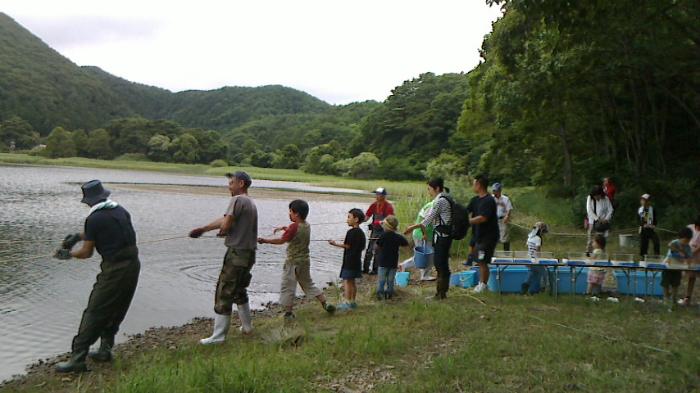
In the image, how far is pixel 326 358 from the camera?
18.2 feet

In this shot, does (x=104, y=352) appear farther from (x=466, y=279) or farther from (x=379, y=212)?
(x=379, y=212)

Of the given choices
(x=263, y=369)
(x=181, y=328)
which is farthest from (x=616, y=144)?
(x=263, y=369)

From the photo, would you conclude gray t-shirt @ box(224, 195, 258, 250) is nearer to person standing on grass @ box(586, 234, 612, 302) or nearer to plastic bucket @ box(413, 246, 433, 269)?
plastic bucket @ box(413, 246, 433, 269)

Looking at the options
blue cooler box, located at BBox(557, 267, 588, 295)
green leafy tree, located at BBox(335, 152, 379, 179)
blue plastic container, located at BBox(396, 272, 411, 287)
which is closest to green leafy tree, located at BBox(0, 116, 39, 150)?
green leafy tree, located at BBox(335, 152, 379, 179)

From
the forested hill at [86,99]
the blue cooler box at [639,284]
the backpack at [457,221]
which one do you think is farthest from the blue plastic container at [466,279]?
the forested hill at [86,99]

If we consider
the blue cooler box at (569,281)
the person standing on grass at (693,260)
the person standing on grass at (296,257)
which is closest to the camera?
the person standing on grass at (296,257)

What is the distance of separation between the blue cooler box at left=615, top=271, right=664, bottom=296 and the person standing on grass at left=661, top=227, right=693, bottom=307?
0.20 metres

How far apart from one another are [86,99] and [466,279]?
549 feet

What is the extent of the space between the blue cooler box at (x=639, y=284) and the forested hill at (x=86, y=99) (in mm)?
144071

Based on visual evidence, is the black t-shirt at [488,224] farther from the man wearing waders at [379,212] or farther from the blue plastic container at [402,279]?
the man wearing waders at [379,212]

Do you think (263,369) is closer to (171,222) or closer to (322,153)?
(171,222)

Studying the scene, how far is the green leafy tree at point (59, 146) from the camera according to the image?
10206 centimetres

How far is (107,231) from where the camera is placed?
231 inches

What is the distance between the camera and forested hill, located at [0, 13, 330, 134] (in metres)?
136
